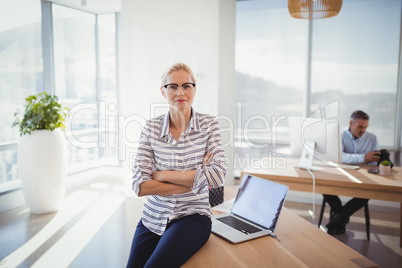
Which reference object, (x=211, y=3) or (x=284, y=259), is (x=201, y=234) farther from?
(x=211, y=3)

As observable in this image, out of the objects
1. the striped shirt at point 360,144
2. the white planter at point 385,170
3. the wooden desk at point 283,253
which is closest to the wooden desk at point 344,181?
the white planter at point 385,170

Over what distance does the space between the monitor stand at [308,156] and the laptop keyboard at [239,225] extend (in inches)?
54.2

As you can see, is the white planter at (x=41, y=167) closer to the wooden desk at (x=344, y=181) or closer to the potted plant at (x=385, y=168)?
the wooden desk at (x=344, y=181)

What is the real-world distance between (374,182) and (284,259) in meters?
1.58

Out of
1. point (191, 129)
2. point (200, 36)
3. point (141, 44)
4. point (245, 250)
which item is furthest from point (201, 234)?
point (141, 44)

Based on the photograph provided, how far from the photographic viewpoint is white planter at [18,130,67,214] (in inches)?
155

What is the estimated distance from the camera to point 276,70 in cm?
482

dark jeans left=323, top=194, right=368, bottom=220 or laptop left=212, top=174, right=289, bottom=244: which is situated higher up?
laptop left=212, top=174, right=289, bottom=244

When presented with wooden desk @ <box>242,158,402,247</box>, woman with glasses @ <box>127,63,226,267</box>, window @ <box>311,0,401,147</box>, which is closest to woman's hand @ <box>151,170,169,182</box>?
woman with glasses @ <box>127,63,226,267</box>

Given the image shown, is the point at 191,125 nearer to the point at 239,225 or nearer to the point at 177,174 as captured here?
the point at 177,174

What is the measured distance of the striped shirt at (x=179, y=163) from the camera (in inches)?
72.1

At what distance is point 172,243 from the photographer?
161 cm

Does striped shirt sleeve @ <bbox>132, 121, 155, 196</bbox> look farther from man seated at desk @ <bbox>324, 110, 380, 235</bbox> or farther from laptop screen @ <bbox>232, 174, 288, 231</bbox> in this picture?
man seated at desk @ <bbox>324, 110, 380, 235</bbox>

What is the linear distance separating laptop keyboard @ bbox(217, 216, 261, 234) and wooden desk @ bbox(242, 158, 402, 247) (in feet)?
3.31
